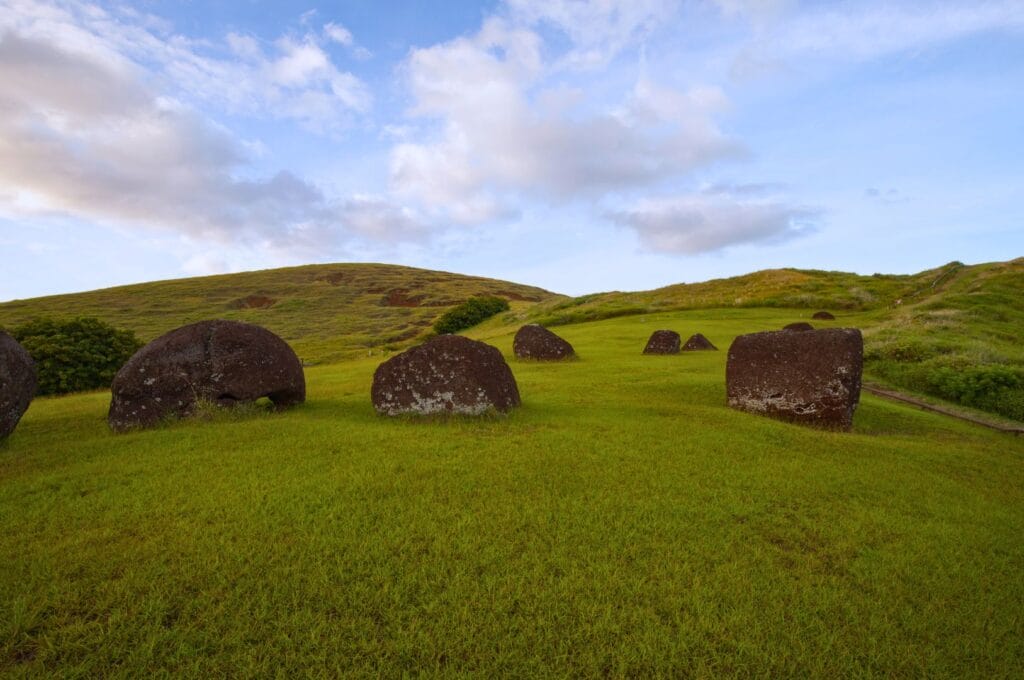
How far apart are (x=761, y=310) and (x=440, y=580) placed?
155ft

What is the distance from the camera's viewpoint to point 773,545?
5.36 metres

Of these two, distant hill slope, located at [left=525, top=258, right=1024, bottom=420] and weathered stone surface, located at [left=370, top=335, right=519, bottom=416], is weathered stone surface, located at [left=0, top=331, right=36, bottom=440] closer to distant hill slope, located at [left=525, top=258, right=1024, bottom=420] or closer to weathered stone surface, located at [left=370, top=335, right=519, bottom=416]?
weathered stone surface, located at [left=370, top=335, right=519, bottom=416]

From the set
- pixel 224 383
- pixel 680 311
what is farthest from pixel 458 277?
pixel 224 383

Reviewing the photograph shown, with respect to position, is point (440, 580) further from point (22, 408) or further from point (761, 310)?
point (761, 310)

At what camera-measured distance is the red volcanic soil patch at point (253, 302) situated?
10162 centimetres

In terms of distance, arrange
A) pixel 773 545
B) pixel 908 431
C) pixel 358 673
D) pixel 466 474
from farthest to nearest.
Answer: pixel 908 431
pixel 466 474
pixel 773 545
pixel 358 673

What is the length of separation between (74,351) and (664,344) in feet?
94.6

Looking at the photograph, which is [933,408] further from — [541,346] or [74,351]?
[74,351]

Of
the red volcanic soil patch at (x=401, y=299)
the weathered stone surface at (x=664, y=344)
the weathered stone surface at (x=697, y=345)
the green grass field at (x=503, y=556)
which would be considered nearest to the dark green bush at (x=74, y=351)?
the green grass field at (x=503, y=556)

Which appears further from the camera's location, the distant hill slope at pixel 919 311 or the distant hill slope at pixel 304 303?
the distant hill slope at pixel 304 303

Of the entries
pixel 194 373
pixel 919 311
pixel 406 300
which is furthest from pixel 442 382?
pixel 406 300

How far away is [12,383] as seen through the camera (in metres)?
8.79

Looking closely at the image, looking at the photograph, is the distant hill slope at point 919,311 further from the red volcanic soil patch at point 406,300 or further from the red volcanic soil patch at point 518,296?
the red volcanic soil patch at point 518,296

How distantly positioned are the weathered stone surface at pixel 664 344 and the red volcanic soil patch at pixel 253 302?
97587 millimetres
